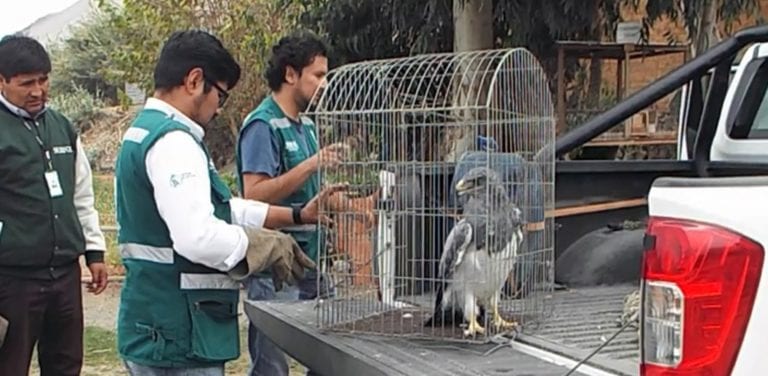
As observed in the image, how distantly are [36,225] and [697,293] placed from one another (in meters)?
3.34

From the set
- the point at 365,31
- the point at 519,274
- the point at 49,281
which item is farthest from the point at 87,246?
the point at 365,31

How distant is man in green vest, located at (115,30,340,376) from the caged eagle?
548mm

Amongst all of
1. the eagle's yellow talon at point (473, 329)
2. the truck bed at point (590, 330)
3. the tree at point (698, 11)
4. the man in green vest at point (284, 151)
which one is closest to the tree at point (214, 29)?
the tree at point (698, 11)

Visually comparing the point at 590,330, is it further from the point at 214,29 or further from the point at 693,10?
the point at 214,29

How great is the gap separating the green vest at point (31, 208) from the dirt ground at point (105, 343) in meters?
1.13

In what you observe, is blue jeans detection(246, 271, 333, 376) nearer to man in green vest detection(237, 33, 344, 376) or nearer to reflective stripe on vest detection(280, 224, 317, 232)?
man in green vest detection(237, 33, 344, 376)

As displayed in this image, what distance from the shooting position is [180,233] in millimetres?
2930

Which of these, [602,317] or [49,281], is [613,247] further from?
[49,281]

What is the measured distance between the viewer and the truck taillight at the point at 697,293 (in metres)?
1.83

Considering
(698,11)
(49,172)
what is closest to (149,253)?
(49,172)

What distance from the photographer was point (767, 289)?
180 cm

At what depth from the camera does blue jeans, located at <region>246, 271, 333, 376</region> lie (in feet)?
13.8

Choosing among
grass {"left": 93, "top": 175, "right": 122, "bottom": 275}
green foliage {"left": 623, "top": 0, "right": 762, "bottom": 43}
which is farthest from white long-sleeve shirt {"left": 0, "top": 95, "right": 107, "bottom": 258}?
green foliage {"left": 623, "top": 0, "right": 762, "bottom": 43}

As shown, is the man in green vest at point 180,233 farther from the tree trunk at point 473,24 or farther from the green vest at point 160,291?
the tree trunk at point 473,24
